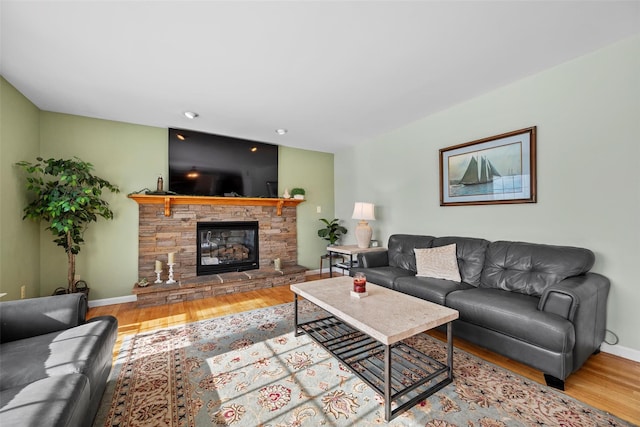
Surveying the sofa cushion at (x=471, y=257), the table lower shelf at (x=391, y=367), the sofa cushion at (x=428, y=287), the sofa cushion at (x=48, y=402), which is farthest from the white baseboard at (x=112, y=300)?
the sofa cushion at (x=471, y=257)

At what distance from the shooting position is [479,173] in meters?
3.00

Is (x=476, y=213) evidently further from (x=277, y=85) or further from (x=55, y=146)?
(x=55, y=146)

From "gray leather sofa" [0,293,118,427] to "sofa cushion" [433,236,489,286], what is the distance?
299cm

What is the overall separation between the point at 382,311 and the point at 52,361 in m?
1.82

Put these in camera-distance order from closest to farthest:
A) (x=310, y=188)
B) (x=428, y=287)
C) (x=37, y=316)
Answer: (x=37, y=316) < (x=428, y=287) < (x=310, y=188)

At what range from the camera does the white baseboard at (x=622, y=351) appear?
6.63 feet

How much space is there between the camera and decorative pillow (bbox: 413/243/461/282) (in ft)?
9.15

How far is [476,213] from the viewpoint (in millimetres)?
3039

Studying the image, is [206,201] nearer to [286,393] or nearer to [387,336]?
[286,393]

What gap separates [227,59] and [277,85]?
1.85 ft

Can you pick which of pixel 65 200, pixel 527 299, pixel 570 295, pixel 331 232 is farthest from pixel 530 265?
pixel 65 200

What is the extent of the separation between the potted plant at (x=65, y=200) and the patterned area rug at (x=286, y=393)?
154cm

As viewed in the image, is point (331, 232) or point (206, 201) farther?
point (331, 232)

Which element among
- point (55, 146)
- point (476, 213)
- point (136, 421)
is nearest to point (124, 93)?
point (55, 146)
